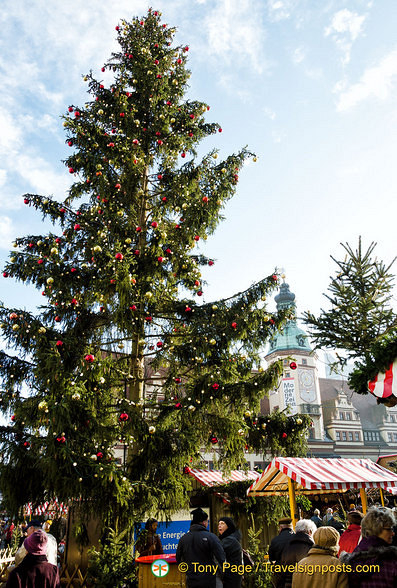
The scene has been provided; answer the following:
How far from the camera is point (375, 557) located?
12.1ft

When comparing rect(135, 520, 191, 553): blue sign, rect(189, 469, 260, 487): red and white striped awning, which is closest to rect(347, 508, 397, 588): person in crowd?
rect(135, 520, 191, 553): blue sign

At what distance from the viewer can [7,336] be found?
890 cm

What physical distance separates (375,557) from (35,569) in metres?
3.42

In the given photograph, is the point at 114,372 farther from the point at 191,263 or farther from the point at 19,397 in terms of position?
the point at 191,263

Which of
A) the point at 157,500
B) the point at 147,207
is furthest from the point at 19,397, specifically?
the point at 147,207

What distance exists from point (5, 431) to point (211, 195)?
7132mm

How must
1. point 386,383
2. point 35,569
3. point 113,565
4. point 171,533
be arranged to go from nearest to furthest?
point 35,569 → point 386,383 → point 113,565 → point 171,533

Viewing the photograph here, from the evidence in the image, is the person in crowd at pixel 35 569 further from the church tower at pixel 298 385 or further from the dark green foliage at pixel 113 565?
the church tower at pixel 298 385

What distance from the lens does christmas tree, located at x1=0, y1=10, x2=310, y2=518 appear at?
7887mm

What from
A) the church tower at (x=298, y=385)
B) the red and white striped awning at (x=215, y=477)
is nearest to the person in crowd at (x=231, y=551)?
the red and white striped awning at (x=215, y=477)

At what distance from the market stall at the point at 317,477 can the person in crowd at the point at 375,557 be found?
178 inches

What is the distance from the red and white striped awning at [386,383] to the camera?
5043 mm

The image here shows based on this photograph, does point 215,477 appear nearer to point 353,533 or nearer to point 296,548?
point 353,533

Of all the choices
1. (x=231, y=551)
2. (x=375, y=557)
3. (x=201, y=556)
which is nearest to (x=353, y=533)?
(x=231, y=551)
